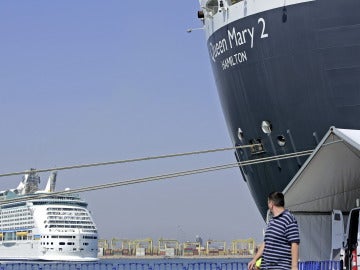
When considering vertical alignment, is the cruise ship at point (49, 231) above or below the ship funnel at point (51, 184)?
below

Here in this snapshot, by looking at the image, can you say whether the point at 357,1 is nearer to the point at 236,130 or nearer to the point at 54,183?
the point at 236,130

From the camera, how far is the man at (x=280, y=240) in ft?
28.6

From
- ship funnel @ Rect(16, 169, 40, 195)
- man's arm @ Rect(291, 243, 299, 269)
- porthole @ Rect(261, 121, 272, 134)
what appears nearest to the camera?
man's arm @ Rect(291, 243, 299, 269)

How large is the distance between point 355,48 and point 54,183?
8892cm

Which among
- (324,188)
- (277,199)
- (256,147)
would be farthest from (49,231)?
(277,199)

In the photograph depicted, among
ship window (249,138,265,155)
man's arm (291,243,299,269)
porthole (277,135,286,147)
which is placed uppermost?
ship window (249,138,265,155)

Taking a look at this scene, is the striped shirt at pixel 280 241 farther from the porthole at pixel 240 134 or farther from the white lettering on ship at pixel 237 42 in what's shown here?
the porthole at pixel 240 134

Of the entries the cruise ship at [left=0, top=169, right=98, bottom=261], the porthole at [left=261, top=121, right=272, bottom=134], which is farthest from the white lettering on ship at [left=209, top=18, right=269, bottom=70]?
the cruise ship at [left=0, top=169, right=98, bottom=261]

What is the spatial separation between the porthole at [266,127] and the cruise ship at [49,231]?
63.5 meters

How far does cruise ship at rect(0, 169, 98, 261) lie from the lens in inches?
3280

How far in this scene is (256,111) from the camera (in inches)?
698

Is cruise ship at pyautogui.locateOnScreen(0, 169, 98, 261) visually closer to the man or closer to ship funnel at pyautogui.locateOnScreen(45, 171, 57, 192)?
ship funnel at pyautogui.locateOnScreen(45, 171, 57, 192)

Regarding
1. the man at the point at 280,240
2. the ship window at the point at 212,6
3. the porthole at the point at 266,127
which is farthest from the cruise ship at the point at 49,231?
the man at the point at 280,240

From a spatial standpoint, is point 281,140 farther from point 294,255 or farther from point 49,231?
point 49,231
